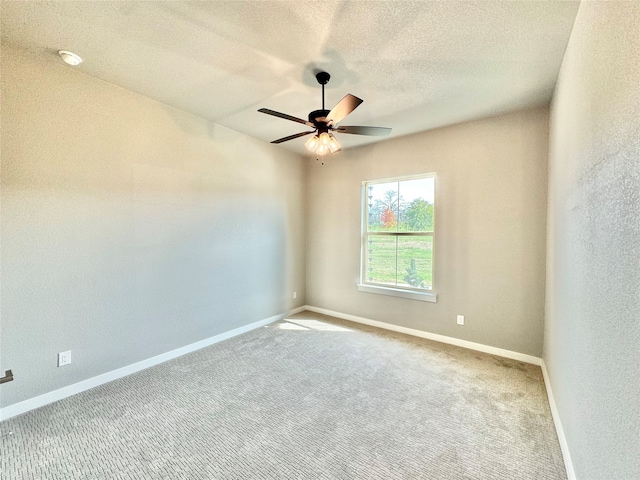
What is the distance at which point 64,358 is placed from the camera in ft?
7.36

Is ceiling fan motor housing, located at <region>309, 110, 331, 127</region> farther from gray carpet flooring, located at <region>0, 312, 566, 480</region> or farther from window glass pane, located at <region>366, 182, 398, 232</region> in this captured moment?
gray carpet flooring, located at <region>0, 312, 566, 480</region>

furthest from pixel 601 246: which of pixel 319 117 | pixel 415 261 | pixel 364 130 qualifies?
pixel 415 261

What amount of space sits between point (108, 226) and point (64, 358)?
1145mm

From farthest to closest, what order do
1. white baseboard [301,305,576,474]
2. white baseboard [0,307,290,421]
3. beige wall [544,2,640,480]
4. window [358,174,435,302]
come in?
1. window [358,174,435,302]
2. white baseboard [0,307,290,421]
3. white baseboard [301,305,576,474]
4. beige wall [544,2,640,480]

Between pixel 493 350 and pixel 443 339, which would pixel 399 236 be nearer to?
pixel 443 339

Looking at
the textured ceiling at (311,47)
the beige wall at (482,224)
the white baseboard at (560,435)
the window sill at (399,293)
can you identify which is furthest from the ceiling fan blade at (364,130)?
the white baseboard at (560,435)

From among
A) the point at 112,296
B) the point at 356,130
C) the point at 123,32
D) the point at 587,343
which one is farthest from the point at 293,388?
the point at 123,32

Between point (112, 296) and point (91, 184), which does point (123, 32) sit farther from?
point (112, 296)

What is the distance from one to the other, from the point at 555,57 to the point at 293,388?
336 cm

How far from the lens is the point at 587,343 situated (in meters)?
1.31

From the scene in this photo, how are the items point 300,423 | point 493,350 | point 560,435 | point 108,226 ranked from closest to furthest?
point 560,435
point 300,423
point 108,226
point 493,350

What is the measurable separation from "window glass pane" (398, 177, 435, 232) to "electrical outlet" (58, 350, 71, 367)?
12.4 feet

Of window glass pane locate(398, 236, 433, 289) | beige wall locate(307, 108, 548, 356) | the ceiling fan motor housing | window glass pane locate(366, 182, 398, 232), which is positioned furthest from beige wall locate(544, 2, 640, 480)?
window glass pane locate(366, 182, 398, 232)

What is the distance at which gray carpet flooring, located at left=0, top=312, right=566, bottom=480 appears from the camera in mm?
1578
